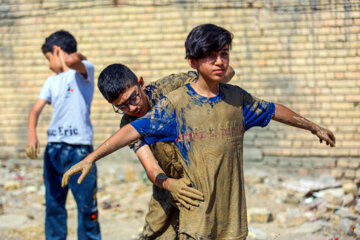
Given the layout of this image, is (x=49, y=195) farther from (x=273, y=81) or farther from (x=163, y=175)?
(x=273, y=81)

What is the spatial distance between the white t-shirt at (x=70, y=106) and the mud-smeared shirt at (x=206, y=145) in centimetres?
181

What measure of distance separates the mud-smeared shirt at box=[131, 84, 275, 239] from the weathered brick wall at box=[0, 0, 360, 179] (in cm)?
453

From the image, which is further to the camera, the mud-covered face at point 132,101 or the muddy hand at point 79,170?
the mud-covered face at point 132,101

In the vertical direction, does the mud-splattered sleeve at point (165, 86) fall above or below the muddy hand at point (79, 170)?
above

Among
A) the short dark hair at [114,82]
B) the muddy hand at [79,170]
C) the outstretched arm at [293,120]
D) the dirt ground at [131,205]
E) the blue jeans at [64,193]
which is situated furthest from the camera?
the dirt ground at [131,205]

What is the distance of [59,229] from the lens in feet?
14.0

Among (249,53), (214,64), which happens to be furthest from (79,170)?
(249,53)

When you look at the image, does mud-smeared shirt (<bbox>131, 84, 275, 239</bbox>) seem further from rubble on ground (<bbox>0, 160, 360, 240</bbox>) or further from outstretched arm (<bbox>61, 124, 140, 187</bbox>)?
rubble on ground (<bbox>0, 160, 360, 240</bbox>)

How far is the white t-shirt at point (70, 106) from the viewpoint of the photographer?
166 inches

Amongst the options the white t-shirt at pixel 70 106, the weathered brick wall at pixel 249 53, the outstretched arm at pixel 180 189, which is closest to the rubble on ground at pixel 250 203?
the weathered brick wall at pixel 249 53

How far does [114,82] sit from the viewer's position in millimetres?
2674

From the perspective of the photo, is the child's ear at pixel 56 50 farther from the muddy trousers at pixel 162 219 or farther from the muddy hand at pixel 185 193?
the muddy hand at pixel 185 193

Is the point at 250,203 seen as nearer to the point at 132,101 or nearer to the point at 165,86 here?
the point at 165,86

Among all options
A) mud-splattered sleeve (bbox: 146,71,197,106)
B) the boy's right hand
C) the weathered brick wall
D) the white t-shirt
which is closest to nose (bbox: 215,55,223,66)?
mud-splattered sleeve (bbox: 146,71,197,106)
